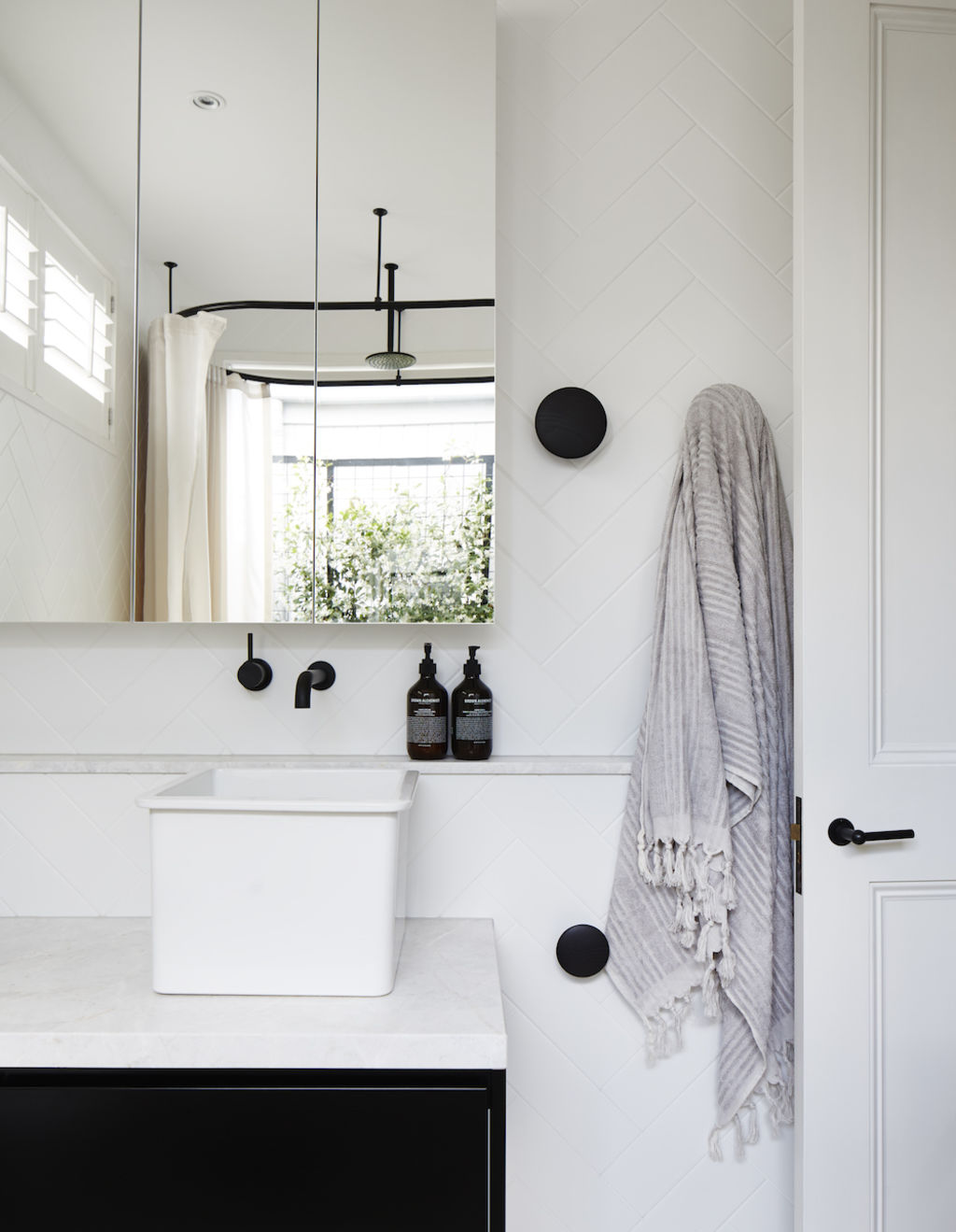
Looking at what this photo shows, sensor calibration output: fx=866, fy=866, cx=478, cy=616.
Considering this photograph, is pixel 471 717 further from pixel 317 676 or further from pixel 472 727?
pixel 317 676

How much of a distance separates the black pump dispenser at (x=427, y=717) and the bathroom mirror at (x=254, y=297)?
106mm

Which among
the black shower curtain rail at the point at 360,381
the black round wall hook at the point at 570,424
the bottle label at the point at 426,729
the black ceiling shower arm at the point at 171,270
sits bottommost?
the bottle label at the point at 426,729

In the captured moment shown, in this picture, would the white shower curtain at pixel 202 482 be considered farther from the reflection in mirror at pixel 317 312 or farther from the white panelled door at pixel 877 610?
the white panelled door at pixel 877 610

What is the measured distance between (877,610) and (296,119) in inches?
47.6

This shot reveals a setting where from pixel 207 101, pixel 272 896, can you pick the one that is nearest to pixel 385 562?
pixel 272 896

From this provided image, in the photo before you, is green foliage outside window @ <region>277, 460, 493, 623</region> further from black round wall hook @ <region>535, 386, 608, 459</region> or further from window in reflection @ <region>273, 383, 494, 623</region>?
black round wall hook @ <region>535, 386, 608, 459</region>

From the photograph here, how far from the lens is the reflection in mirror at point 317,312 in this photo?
4.65 feet

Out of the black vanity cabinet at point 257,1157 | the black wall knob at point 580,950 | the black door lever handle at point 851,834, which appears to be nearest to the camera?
the black vanity cabinet at point 257,1157

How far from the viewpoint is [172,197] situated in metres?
1.43

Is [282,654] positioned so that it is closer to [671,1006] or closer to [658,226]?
[671,1006]

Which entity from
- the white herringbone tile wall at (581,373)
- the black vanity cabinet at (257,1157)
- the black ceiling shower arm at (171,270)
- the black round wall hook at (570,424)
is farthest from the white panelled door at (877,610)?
the black ceiling shower arm at (171,270)

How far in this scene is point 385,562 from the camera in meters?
1.44

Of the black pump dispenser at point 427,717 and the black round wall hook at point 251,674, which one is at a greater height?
the black round wall hook at point 251,674

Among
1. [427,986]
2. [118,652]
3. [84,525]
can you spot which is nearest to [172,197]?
[84,525]
